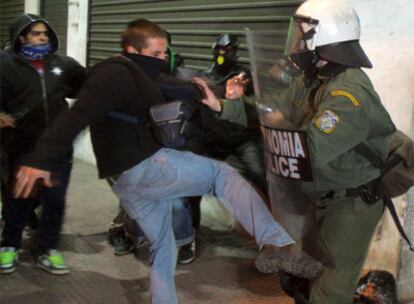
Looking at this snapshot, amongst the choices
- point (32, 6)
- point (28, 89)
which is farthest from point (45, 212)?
point (32, 6)

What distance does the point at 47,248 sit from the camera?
4.08 metres

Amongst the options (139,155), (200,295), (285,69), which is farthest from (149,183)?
(200,295)

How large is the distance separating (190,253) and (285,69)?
212 centimetres

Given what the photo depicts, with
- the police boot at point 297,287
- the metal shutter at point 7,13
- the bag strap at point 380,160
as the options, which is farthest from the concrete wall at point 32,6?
the bag strap at point 380,160

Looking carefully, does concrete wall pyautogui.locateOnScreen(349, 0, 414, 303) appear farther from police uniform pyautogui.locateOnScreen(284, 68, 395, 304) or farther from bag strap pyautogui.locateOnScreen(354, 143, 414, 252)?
police uniform pyautogui.locateOnScreen(284, 68, 395, 304)

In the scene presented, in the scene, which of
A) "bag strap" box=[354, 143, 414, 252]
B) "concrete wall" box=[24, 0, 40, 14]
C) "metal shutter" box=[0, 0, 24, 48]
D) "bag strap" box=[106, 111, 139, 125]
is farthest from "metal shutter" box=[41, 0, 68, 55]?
"bag strap" box=[354, 143, 414, 252]

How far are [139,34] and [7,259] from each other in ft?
6.86

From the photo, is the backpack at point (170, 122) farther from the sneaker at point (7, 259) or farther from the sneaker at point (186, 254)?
the sneaker at point (7, 259)

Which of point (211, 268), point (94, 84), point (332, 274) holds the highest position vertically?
point (94, 84)

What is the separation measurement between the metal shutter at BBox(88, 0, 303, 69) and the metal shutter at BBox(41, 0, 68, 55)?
94cm

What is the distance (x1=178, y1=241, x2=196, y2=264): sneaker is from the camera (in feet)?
14.3

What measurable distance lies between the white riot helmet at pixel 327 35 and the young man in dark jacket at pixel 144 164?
0.75 meters

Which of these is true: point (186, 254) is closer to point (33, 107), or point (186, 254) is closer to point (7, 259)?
point (7, 259)

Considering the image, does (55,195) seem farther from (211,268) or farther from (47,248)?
(211,268)
